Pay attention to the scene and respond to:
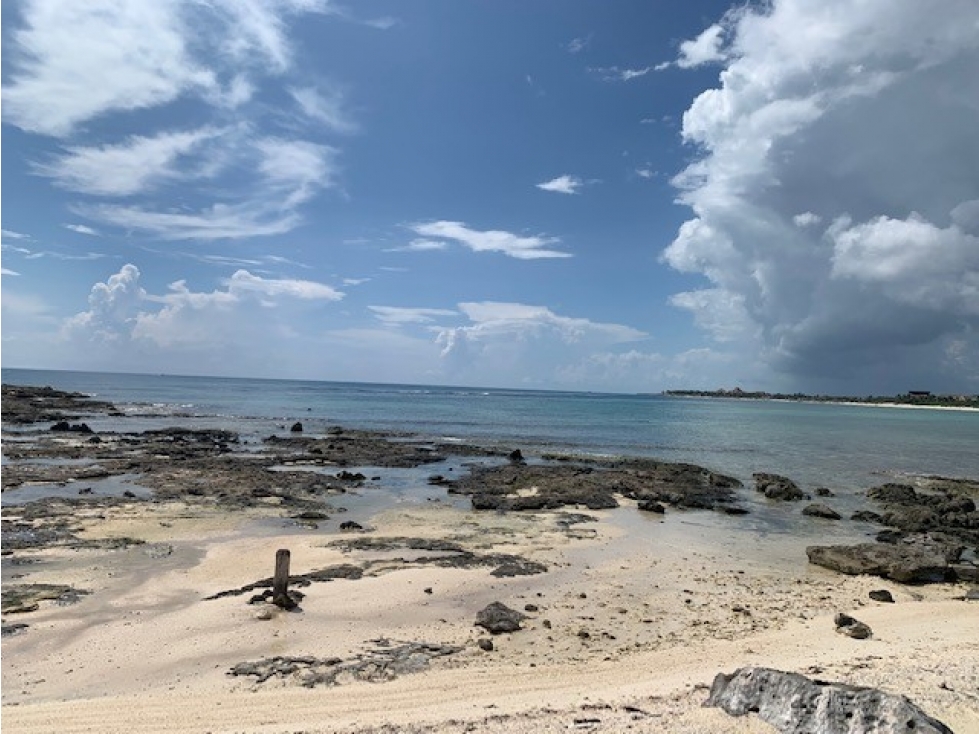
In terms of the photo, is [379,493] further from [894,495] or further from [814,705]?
[894,495]

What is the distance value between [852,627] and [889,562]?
610 cm

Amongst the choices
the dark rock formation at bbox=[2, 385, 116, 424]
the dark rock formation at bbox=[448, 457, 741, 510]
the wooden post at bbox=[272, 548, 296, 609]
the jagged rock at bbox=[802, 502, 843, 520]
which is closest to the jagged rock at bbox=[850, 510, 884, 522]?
the jagged rock at bbox=[802, 502, 843, 520]

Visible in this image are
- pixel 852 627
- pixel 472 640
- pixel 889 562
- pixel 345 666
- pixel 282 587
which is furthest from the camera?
pixel 889 562

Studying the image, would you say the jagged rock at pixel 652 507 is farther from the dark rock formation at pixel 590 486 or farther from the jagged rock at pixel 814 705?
the jagged rock at pixel 814 705

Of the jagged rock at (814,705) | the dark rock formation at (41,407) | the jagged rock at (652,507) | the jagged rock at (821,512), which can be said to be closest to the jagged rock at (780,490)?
the jagged rock at (821,512)

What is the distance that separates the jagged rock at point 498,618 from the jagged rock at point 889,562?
33.1 feet

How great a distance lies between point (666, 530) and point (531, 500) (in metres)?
6.17

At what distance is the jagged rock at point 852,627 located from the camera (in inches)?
442

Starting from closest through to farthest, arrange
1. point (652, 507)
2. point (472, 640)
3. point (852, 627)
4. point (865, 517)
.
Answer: point (472, 640) < point (852, 627) < point (865, 517) < point (652, 507)

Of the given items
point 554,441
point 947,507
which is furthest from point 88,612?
point 554,441

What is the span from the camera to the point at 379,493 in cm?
2794

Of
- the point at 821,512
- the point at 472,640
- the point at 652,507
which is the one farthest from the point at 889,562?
the point at 472,640

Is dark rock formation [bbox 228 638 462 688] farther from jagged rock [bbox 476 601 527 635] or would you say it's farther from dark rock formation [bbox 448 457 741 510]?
dark rock formation [bbox 448 457 741 510]

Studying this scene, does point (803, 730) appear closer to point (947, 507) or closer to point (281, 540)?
point (281, 540)
